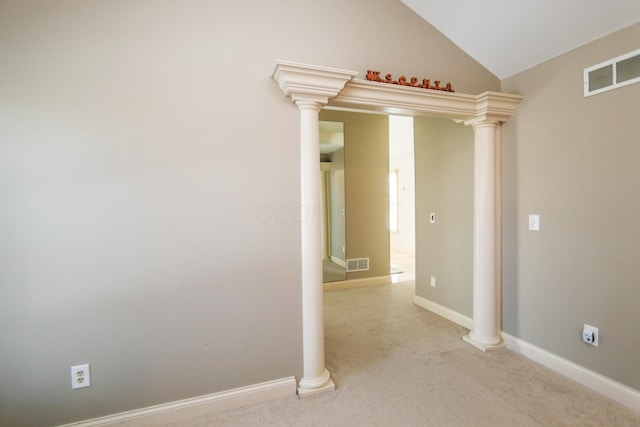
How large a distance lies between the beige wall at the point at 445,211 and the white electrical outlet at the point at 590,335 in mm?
924

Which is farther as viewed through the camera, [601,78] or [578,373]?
[578,373]

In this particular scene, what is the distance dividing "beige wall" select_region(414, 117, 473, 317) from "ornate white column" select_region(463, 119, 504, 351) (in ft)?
0.91

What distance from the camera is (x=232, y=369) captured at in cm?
185

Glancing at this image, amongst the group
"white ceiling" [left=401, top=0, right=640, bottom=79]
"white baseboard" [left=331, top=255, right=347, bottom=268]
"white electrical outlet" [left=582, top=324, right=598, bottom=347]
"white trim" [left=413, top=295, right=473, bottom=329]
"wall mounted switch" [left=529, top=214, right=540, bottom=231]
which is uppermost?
"white ceiling" [left=401, top=0, right=640, bottom=79]

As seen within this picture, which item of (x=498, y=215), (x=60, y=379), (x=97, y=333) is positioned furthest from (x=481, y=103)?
(x=60, y=379)

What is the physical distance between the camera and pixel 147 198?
5.47ft

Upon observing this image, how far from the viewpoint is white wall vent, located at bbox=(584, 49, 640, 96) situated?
1.73m

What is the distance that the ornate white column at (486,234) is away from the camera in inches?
Result: 97.6

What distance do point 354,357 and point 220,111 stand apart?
6.85 ft

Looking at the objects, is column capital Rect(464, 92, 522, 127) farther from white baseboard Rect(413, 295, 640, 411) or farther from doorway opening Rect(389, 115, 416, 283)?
doorway opening Rect(389, 115, 416, 283)

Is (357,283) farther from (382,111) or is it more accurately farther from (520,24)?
(520,24)

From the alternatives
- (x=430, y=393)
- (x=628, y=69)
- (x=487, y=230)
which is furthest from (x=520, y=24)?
(x=430, y=393)

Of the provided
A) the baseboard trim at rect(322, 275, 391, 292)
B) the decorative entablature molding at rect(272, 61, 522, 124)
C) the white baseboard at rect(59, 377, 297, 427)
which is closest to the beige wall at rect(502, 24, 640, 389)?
the decorative entablature molding at rect(272, 61, 522, 124)

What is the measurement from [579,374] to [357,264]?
2.71 meters
